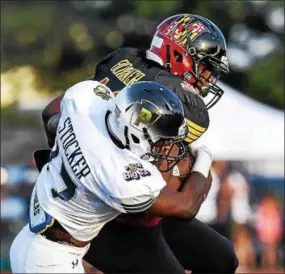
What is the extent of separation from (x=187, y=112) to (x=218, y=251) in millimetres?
910

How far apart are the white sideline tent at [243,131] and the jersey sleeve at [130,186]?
6.58 meters

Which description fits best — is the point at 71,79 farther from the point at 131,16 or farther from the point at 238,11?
the point at 238,11

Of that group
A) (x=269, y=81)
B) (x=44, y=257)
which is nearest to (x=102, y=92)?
(x=44, y=257)

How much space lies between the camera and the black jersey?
424cm

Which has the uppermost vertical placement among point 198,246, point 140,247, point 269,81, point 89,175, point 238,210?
point 89,175

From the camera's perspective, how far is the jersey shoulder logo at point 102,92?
160 inches

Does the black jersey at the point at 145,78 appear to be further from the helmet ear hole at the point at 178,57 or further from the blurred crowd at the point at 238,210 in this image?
the blurred crowd at the point at 238,210

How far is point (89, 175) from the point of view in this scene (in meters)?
3.75

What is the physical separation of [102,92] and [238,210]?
7.14m

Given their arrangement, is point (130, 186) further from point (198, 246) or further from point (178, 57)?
point (198, 246)

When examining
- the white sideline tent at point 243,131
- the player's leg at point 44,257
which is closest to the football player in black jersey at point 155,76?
the player's leg at point 44,257

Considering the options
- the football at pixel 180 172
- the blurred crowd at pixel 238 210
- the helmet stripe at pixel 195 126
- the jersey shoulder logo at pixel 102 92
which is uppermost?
the jersey shoulder logo at pixel 102 92

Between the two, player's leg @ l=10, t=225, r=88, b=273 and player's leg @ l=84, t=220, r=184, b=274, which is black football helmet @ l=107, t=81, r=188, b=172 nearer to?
player's leg @ l=10, t=225, r=88, b=273

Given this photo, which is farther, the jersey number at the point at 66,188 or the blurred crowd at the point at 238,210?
the blurred crowd at the point at 238,210
